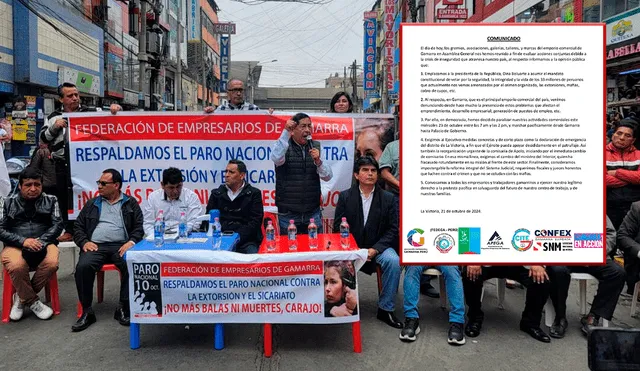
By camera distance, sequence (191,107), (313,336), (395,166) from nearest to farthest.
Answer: (313,336)
(395,166)
(191,107)

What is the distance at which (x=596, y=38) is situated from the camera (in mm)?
2354

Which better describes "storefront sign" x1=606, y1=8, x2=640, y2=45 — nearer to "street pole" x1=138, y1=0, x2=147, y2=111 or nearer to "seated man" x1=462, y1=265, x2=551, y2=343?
"seated man" x1=462, y1=265, x2=551, y2=343

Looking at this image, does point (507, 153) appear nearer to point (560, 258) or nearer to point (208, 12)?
point (560, 258)

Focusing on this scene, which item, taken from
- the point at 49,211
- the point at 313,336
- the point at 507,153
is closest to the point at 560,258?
the point at 507,153

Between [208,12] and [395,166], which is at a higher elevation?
[208,12]

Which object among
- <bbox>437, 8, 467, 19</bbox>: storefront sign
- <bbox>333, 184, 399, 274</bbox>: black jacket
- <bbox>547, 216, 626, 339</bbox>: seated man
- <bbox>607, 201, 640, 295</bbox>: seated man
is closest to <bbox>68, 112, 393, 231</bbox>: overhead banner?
<bbox>333, 184, 399, 274</bbox>: black jacket

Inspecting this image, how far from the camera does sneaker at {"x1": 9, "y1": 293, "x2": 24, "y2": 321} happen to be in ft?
15.7

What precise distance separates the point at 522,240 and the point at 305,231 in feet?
10.1

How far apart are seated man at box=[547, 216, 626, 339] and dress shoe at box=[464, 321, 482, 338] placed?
61 cm

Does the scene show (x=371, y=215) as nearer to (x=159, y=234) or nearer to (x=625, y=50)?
(x=159, y=234)

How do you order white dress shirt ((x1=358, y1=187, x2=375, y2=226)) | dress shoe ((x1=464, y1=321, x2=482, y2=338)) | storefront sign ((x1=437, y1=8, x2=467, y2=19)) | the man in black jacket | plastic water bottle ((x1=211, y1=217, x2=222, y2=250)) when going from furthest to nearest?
storefront sign ((x1=437, y1=8, x2=467, y2=19)), the man in black jacket, white dress shirt ((x1=358, y1=187, x2=375, y2=226)), plastic water bottle ((x1=211, y1=217, x2=222, y2=250)), dress shoe ((x1=464, y1=321, x2=482, y2=338))

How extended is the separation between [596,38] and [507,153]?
0.63 m

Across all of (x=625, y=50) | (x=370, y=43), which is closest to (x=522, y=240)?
(x=625, y=50)

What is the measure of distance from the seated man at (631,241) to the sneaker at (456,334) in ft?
5.47
